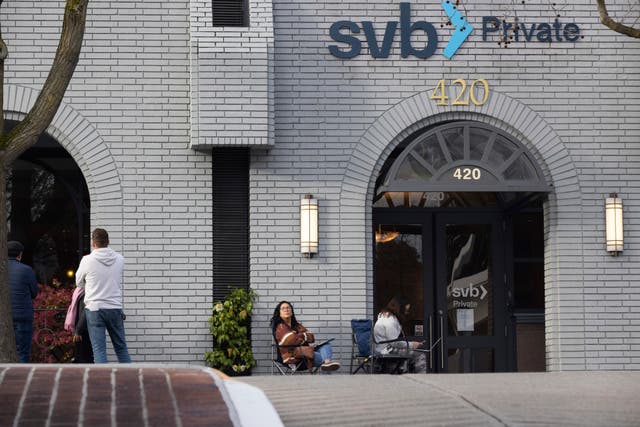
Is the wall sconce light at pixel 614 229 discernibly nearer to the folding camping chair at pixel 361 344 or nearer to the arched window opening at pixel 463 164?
the arched window opening at pixel 463 164

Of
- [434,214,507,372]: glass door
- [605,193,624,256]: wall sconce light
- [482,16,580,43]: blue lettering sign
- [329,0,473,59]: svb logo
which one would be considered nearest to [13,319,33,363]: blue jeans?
[329,0,473,59]: svb logo

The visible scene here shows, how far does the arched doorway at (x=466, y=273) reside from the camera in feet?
57.6

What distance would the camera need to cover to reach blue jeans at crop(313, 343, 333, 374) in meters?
15.4

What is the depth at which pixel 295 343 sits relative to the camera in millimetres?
15281

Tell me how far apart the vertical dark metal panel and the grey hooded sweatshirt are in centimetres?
279

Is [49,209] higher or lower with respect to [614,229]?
higher

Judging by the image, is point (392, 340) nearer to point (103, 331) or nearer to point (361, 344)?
point (361, 344)

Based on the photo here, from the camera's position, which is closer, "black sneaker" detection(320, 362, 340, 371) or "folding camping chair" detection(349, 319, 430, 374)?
"black sneaker" detection(320, 362, 340, 371)

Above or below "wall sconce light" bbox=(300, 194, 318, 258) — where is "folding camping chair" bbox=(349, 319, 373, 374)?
below

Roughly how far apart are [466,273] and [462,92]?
270cm

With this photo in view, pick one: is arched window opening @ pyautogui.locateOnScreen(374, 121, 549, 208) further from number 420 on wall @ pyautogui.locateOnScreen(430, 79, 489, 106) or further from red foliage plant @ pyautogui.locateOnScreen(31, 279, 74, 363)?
red foliage plant @ pyautogui.locateOnScreen(31, 279, 74, 363)

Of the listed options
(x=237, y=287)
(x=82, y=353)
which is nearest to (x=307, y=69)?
(x=237, y=287)

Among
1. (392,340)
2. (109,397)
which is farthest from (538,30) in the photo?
(109,397)

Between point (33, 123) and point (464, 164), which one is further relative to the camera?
point (464, 164)
